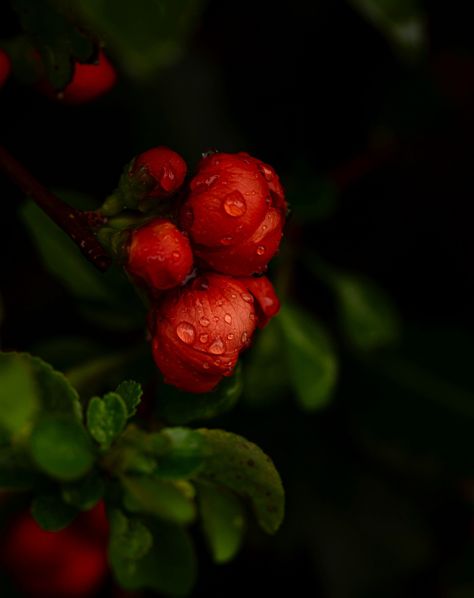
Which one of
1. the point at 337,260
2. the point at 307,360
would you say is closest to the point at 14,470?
the point at 307,360

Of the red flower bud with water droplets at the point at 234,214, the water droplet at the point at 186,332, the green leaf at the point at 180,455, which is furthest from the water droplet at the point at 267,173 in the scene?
the green leaf at the point at 180,455

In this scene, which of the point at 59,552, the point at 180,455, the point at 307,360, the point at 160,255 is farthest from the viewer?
the point at 307,360

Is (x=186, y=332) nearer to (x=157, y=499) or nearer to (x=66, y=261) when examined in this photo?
(x=157, y=499)

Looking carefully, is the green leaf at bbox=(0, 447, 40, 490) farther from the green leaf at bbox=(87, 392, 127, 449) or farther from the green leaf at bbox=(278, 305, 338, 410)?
the green leaf at bbox=(278, 305, 338, 410)

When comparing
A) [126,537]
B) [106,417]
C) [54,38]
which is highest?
[54,38]

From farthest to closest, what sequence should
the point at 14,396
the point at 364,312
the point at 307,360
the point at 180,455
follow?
the point at 364,312
the point at 307,360
the point at 180,455
the point at 14,396

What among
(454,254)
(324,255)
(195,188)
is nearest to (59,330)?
(324,255)

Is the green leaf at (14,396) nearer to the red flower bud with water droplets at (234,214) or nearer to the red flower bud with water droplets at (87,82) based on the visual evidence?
the red flower bud with water droplets at (234,214)

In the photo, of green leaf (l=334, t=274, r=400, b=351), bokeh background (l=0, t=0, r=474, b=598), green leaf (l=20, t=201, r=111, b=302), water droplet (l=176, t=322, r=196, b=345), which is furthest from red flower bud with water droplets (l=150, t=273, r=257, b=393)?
green leaf (l=334, t=274, r=400, b=351)
